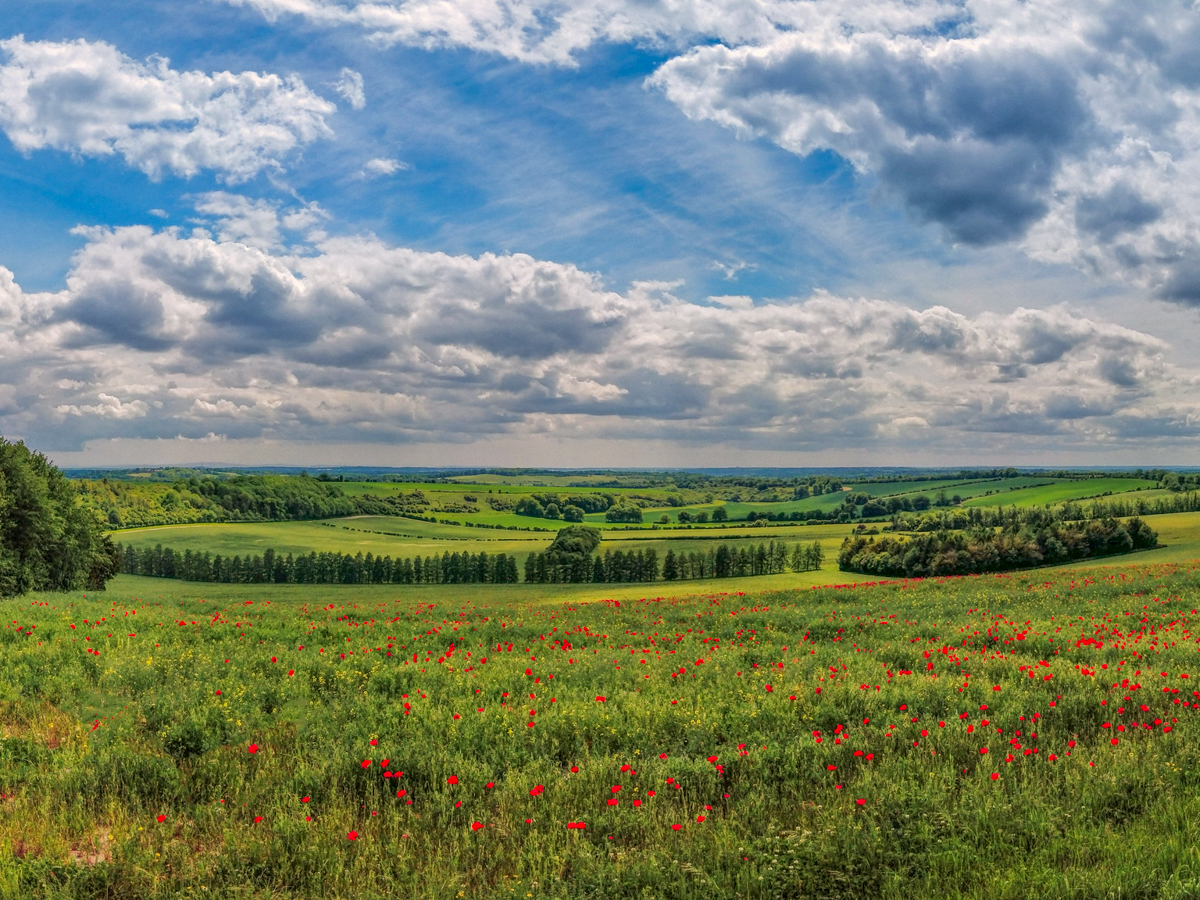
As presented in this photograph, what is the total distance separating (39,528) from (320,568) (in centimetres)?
7121

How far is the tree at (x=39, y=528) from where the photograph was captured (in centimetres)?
3853

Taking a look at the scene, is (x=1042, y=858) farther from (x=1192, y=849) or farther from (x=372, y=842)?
(x=372, y=842)

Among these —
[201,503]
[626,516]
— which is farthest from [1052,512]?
[201,503]

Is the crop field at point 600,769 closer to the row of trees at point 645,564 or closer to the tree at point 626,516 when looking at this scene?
the row of trees at point 645,564

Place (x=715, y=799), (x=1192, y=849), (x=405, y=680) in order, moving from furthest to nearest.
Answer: (x=405, y=680) → (x=715, y=799) → (x=1192, y=849)

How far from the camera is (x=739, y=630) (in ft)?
54.6

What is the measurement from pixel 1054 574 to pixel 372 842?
1220 inches

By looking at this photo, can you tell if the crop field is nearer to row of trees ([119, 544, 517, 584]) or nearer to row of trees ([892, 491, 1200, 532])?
row of trees ([119, 544, 517, 584])

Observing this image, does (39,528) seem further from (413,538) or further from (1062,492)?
(1062,492)

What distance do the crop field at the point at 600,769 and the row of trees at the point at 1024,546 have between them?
6423 centimetres

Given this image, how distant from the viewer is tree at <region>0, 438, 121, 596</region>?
38.5m

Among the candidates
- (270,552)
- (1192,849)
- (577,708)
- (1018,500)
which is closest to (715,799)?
(577,708)

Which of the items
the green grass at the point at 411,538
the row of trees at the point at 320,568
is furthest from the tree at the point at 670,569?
the row of trees at the point at 320,568

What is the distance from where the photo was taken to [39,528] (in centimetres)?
4081
